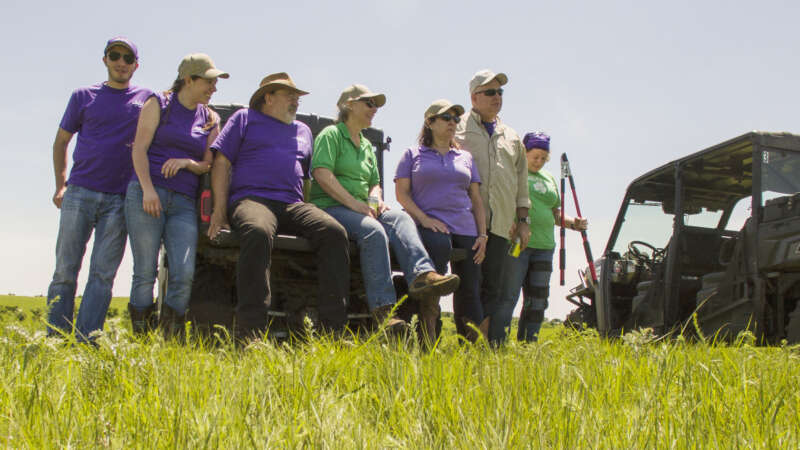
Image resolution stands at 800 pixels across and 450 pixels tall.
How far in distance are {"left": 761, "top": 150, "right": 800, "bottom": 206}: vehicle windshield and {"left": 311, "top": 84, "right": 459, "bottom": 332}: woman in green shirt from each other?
355 cm

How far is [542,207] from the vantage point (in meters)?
6.28

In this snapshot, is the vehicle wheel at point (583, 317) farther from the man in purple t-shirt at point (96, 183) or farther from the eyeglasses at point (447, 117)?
the man in purple t-shirt at point (96, 183)

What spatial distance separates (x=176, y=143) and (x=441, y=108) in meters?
1.93

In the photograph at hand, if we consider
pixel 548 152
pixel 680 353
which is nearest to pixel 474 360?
pixel 680 353

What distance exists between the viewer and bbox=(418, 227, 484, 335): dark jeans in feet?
16.3

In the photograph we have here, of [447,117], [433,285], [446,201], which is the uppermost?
[447,117]

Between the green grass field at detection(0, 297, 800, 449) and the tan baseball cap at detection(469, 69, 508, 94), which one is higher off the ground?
the tan baseball cap at detection(469, 69, 508, 94)

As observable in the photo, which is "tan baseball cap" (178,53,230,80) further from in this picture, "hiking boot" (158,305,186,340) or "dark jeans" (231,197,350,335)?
"hiking boot" (158,305,186,340)

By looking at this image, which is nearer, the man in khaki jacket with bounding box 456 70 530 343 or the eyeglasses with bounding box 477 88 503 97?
the man in khaki jacket with bounding box 456 70 530 343

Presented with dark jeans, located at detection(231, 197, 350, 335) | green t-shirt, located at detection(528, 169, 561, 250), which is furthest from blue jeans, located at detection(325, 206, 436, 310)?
green t-shirt, located at detection(528, 169, 561, 250)

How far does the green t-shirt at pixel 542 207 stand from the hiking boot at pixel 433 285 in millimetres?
1766

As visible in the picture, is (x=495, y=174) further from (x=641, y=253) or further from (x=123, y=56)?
(x=641, y=253)

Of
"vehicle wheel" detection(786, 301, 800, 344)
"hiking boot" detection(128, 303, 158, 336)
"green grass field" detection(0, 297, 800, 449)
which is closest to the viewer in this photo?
"green grass field" detection(0, 297, 800, 449)

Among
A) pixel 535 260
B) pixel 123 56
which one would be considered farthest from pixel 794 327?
pixel 123 56
